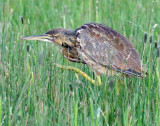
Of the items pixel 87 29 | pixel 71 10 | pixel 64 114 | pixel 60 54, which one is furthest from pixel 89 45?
pixel 71 10

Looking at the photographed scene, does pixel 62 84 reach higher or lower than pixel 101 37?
lower

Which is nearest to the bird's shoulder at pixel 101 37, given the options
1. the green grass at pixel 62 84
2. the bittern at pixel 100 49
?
the bittern at pixel 100 49

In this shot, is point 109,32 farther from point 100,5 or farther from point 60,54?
point 100,5

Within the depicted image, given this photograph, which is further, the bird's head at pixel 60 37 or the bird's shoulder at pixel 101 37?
the bird's head at pixel 60 37

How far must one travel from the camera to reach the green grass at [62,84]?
3195mm

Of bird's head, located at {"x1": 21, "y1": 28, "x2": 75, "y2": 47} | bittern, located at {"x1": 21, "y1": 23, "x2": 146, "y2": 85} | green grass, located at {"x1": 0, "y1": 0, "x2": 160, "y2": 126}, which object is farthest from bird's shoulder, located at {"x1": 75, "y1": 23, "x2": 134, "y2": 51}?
green grass, located at {"x1": 0, "y1": 0, "x2": 160, "y2": 126}

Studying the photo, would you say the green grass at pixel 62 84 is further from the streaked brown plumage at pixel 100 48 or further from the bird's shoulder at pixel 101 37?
the bird's shoulder at pixel 101 37

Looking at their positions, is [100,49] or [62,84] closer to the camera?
[62,84]

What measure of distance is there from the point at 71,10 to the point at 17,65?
336cm

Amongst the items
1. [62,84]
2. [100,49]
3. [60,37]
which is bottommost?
[62,84]

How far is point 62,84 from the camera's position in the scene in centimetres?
385

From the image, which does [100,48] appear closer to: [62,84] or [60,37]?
[60,37]

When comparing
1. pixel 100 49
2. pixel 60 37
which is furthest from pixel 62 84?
pixel 60 37

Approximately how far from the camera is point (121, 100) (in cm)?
367
